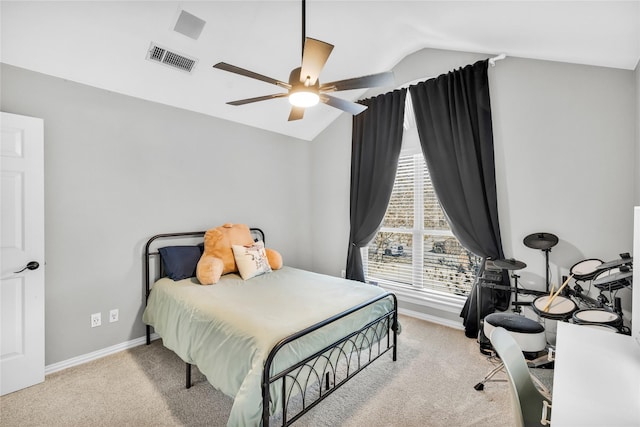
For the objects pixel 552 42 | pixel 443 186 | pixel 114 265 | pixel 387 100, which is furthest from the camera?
pixel 387 100

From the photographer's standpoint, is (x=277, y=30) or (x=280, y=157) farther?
(x=280, y=157)

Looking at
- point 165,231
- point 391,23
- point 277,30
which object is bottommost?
point 165,231

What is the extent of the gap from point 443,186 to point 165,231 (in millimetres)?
3057

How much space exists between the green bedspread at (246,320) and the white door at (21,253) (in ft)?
2.67

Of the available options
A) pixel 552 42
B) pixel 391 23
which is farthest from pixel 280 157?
pixel 552 42

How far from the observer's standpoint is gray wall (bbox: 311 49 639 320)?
2.43 metres

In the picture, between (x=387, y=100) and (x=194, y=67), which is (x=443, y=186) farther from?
(x=194, y=67)

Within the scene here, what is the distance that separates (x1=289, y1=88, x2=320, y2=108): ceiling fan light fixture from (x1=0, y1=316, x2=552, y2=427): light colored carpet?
213 cm

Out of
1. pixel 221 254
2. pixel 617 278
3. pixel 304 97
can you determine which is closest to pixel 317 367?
pixel 221 254

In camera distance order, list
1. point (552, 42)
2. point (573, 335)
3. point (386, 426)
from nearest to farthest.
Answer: point (573, 335) < point (386, 426) < point (552, 42)

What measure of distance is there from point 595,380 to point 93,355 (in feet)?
11.5

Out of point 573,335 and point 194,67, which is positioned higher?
point 194,67

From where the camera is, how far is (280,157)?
433cm

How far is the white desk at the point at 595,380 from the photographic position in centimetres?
90
